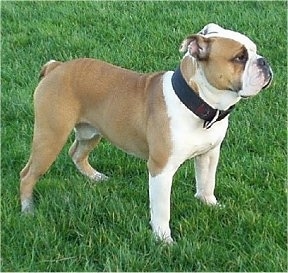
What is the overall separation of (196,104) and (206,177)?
2.13 feet

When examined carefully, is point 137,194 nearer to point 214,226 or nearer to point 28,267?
point 214,226

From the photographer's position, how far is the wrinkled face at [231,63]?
383 cm

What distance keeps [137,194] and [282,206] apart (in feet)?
2.94

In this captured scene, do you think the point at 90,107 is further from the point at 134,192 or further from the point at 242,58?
the point at 242,58

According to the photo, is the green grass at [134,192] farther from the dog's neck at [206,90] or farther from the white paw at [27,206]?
the dog's neck at [206,90]

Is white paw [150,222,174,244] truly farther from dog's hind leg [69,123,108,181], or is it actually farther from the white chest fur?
dog's hind leg [69,123,108,181]

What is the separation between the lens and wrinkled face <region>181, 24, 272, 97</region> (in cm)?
383

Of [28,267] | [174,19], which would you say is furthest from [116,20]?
[28,267]

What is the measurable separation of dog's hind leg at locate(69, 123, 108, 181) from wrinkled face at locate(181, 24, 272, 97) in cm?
112

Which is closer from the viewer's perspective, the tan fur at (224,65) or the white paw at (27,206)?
the tan fur at (224,65)

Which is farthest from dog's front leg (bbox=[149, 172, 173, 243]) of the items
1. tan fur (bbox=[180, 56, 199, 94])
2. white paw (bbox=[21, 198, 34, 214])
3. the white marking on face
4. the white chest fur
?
white paw (bbox=[21, 198, 34, 214])

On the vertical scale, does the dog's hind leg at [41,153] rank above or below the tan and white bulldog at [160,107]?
below

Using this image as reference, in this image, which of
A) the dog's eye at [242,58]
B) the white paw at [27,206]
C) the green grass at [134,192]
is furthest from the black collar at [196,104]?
the white paw at [27,206]

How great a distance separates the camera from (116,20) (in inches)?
303
